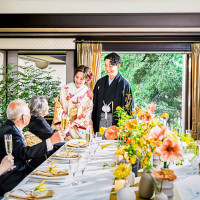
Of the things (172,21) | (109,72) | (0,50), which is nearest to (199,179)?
(109,72)

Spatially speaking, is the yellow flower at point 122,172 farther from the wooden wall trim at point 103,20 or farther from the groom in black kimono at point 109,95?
the wooden wall trim at point 103,20

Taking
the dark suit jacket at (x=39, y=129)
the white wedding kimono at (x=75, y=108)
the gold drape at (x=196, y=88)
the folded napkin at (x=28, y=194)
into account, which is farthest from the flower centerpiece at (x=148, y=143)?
the gold drape at (x=196, y=88)

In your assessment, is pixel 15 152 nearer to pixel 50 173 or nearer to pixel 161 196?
pixel 50 173

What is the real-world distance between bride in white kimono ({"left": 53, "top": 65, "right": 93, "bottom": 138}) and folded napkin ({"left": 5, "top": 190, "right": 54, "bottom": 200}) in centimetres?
229

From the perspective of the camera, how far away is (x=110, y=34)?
19.8ft

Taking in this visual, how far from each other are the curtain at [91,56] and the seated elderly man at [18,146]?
3.89m

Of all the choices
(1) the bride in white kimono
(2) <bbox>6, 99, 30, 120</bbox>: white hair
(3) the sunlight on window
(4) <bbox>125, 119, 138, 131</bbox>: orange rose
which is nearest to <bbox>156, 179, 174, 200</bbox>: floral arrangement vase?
(4) <bbox>125, 119, 138, 131</bbox>: orange rose

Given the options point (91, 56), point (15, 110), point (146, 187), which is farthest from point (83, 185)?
point (91, 56)

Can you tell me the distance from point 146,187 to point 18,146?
1090 mm

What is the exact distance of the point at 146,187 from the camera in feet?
4.69

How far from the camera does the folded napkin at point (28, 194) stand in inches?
55.5

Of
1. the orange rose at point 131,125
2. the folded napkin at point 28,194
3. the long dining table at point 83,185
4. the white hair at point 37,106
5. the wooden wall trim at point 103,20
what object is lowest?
the long dining table at point 83,185

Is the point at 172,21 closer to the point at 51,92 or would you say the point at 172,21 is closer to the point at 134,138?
the point at 51,92

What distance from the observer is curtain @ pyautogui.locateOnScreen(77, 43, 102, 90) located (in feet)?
19.9
